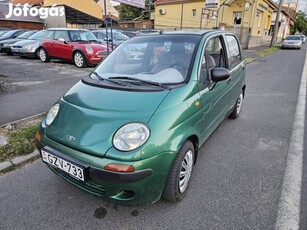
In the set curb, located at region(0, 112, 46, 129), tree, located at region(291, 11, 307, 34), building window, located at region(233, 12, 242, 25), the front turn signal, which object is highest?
tree, located at region(291, 11, 307, 34)

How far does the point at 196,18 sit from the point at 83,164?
87.5ft

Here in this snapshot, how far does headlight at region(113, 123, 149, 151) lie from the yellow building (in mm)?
18128

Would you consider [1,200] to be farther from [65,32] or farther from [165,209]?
[65,32]

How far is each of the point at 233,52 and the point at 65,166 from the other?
3.25 meters

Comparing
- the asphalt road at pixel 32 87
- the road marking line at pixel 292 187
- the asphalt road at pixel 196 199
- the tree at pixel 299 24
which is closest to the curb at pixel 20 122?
the asphalt road at pixel 32 87

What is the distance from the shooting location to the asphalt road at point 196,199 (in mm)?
2018

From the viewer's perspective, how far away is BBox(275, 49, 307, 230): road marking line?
2037 mm

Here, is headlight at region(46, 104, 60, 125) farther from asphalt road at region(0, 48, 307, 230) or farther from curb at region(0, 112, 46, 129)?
curb at region(0, 112, 46, 129)

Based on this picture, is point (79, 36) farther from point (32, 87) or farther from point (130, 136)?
point (130, 136)

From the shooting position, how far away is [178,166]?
2.04 metres

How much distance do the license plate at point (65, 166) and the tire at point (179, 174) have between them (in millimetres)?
773

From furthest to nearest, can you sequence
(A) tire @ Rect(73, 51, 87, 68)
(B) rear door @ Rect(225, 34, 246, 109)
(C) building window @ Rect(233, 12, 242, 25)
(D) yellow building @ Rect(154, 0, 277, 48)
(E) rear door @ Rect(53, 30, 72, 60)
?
(C) building window @ Rect(233, 12, 242, 25) → (D) yellow building @ Rect(154, 0, 277, 48) → (E) rear door @ Rect(53, 30, 72, 60) → (A) tire @ Rect(73, 51, 87, 68) → (B) rear door @ Rect(225, 34, 246, 109)

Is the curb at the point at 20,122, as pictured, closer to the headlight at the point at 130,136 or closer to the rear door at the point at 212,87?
the headlight at the point at 130,136

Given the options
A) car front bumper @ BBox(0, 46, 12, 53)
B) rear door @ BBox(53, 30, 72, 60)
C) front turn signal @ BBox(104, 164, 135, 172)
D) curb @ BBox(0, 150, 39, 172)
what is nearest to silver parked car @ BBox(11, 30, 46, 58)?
car front bumper @ BBox(0, 46, 12, 53)
